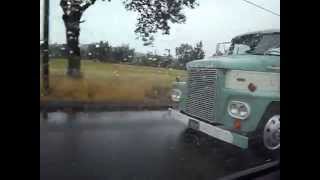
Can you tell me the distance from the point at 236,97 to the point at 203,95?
0.29 m

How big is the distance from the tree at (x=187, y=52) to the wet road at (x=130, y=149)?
0.37 meters

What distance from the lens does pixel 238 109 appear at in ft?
10.5

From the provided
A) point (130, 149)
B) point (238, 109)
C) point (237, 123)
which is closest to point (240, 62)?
point (238, 109)

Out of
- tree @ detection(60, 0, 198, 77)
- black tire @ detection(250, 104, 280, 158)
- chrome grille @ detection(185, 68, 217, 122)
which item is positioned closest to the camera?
tree @ detection(60, 0, 198, 77)

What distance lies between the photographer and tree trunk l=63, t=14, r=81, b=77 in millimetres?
2420

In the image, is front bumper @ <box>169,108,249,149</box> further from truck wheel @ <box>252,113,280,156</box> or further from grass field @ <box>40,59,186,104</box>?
grass field @ <box>40,59,186,104</box>

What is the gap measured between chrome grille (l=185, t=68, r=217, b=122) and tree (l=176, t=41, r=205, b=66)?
43 cm

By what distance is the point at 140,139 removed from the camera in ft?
8.70

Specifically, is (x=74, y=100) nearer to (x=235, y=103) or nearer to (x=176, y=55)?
(x=176, y=55)

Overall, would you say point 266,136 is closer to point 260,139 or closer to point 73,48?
point 260,139

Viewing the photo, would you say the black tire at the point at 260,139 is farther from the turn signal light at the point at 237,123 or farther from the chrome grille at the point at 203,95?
the chrome grille at the point at 203,95

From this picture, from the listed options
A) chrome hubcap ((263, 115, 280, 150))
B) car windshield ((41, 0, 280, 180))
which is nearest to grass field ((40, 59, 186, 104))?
car windshield ((41, 0, 280, 180))
